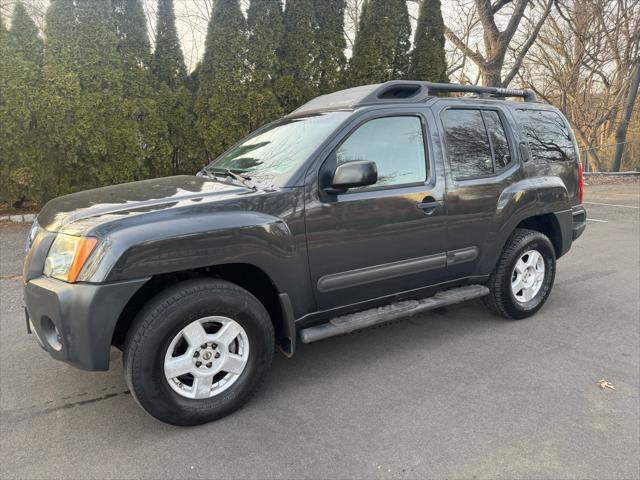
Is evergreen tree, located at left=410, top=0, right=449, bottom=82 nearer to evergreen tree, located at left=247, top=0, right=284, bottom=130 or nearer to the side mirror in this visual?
evergreen tree, located at left=247, top=0, right=284, bottom=130

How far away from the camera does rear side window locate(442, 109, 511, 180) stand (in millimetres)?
3615

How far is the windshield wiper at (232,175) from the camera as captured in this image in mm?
3004

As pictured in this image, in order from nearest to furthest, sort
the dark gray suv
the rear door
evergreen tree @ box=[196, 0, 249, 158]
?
the dark gray suv, the rear door, evergreen tree @ box=[196, 0, 249, 158]

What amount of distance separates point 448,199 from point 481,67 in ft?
47.2

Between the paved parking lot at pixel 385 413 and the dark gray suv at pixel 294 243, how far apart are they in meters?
0.29

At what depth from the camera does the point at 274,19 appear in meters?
9.66

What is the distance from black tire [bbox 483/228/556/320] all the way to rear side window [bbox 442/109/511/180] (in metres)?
0.69

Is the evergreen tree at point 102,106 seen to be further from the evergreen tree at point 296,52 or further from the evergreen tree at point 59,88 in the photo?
the evergreen tree at point 296,52

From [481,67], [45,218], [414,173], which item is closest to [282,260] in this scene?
[414,173]

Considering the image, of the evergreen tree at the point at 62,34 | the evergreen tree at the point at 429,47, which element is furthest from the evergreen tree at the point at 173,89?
the evergreen tree at the point at 429,47

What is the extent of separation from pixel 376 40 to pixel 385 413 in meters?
9.54

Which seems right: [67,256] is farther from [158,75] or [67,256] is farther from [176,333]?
[158,75]

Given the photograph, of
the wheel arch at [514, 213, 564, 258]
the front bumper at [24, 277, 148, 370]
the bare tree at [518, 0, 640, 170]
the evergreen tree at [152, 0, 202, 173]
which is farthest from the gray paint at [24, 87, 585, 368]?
the bare tree at [518, 0, 640, 170]

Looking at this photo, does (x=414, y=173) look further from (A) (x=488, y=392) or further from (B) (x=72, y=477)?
(B) (x=72, y=477)
